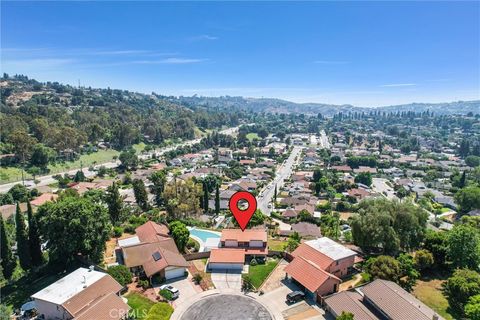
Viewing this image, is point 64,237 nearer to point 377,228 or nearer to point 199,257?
point 199,257

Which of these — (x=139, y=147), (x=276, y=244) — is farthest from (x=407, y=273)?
(x=139, y=147)

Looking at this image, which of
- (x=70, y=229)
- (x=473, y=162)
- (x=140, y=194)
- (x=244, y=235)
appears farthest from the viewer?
(x=473, y=162)

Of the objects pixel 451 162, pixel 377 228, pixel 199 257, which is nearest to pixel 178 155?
pixel 199 257

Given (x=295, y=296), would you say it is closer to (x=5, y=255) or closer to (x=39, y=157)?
(x=5, y=255)

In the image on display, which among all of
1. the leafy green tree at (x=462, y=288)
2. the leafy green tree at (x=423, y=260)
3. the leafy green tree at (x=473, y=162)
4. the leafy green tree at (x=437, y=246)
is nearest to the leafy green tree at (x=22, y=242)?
the leafy green tree at (x=423, y=260)

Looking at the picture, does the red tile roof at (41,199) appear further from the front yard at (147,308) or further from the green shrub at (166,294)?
the green shrub at (166,294)

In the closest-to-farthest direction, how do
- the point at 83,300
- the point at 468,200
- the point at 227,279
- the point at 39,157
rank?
the point at 83,300
the point at 227,279
the point at 468,200
the point at 39,157

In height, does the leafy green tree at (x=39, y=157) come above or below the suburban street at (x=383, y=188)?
above
